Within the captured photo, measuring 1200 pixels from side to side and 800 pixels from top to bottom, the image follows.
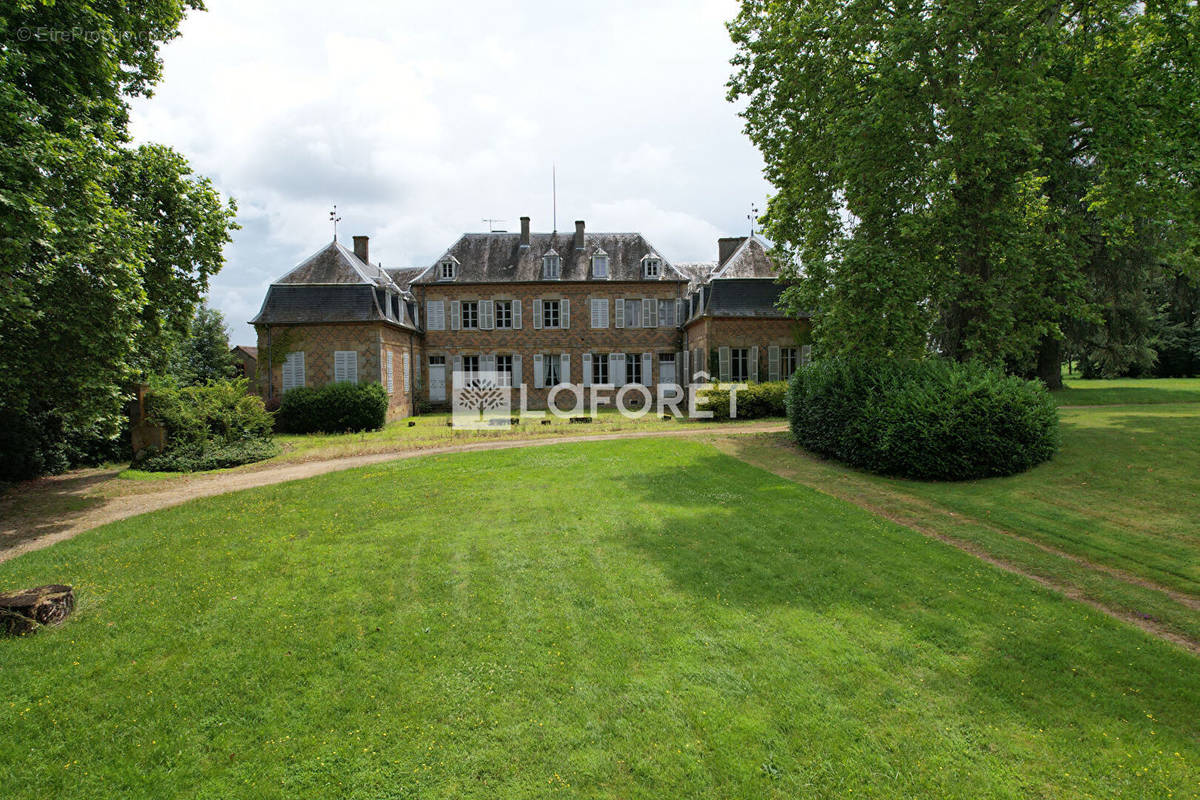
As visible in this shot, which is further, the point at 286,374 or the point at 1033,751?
the point at 286,374

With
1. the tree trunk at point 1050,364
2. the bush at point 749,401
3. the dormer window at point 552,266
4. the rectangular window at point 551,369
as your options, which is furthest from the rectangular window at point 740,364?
the tree trunk at point 1050,364

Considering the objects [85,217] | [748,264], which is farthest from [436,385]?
[85,217]

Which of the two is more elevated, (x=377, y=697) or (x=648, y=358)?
(x=648, y=358)

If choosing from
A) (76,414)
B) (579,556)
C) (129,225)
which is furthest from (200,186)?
(579,556)

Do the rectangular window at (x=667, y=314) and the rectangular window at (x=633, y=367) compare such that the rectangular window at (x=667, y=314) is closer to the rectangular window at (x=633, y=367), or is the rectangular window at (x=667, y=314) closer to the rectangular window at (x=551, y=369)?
the rectangular window at (x=633, y=367)

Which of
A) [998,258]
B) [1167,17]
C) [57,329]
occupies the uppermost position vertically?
[1167,17]

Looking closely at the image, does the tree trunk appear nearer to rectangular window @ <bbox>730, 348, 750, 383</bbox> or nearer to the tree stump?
rectangular window @ <bbox>730, 348, 750, 383</bbox>

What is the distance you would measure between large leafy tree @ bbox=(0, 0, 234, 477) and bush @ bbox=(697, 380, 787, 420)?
15080 mm

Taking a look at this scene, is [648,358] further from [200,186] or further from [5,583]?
[5,583]

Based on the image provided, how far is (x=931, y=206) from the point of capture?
37.2 ft

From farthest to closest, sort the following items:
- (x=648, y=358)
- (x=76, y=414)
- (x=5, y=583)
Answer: (x=648, y=358), (x=76, y=414), (x=5, y=583)

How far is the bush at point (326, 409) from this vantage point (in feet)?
→ 61.4

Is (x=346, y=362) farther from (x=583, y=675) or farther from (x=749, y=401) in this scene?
(x=583, y=675)

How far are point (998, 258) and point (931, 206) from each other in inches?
63.3
